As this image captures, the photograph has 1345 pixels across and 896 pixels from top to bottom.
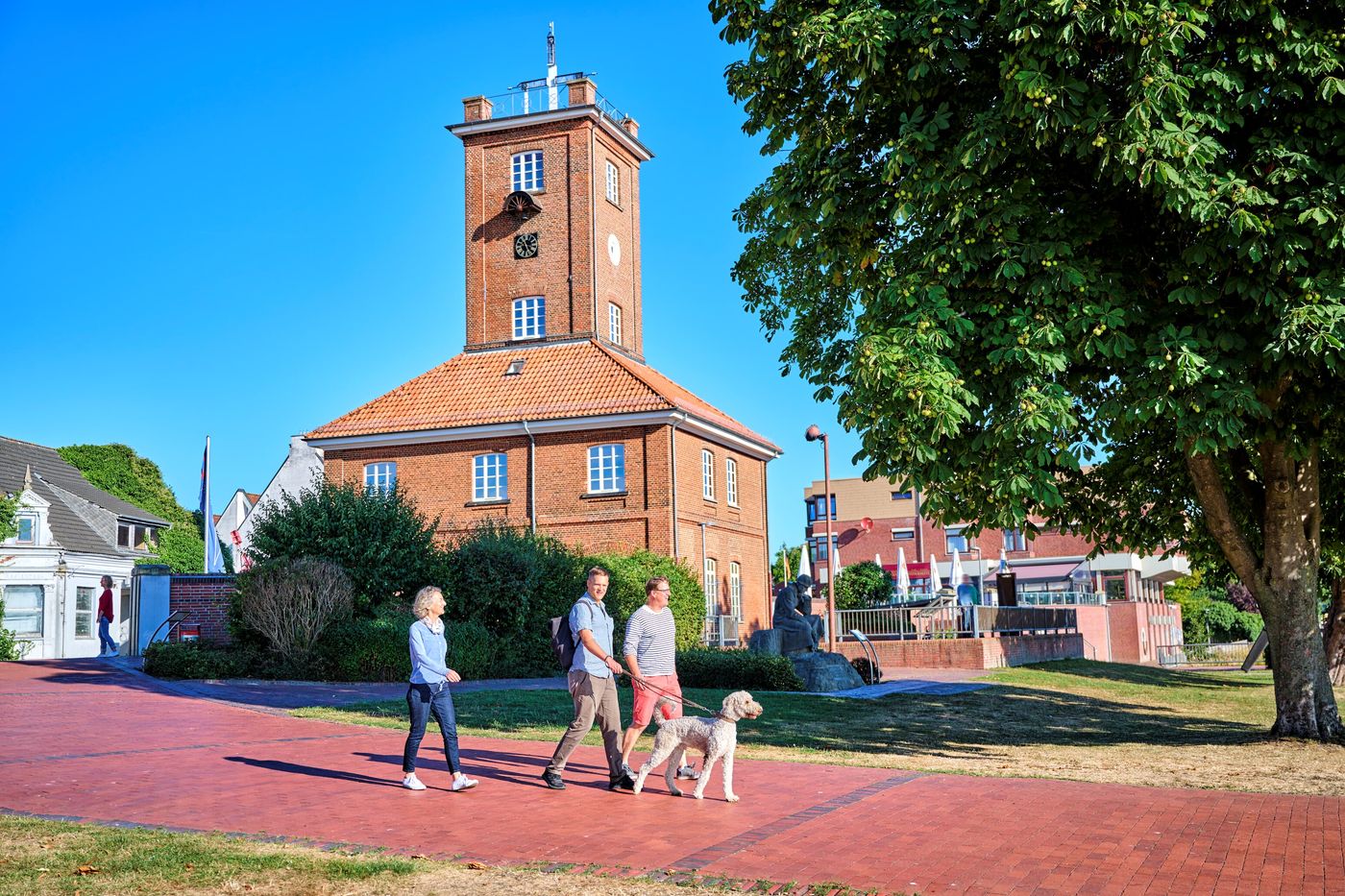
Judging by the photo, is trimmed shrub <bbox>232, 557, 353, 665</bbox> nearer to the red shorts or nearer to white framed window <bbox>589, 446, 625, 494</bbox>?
white framed window <bbox>589, 446, 625, 494</bbox>

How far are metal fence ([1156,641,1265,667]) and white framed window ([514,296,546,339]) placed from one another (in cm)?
2780

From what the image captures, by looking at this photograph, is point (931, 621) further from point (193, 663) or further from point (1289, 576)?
point (193, 663)

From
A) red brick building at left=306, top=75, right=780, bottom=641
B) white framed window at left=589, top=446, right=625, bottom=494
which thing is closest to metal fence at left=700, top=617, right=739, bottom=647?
red brick building at left=306, top=75, right=780, bottom=641

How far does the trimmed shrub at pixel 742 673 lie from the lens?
825 inches

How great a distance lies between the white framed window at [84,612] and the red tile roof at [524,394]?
1302 cm

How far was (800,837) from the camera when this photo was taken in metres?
8.21

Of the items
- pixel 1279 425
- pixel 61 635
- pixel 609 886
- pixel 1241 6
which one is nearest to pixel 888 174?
pixel 1241 6

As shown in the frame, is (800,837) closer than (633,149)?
Yes

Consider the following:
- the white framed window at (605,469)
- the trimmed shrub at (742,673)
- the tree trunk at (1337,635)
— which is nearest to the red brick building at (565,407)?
the white framed window at (605,469)

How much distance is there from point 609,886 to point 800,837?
183 cm

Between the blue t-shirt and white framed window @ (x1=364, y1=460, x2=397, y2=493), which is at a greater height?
white framed window @ (x1=364, y1=460, x2=397, y2=493)

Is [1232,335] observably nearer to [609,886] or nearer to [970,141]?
[970,141]

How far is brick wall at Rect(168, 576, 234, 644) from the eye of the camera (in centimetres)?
2939

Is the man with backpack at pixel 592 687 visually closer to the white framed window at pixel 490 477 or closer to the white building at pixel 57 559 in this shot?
the white framed window at pixel 490 477
